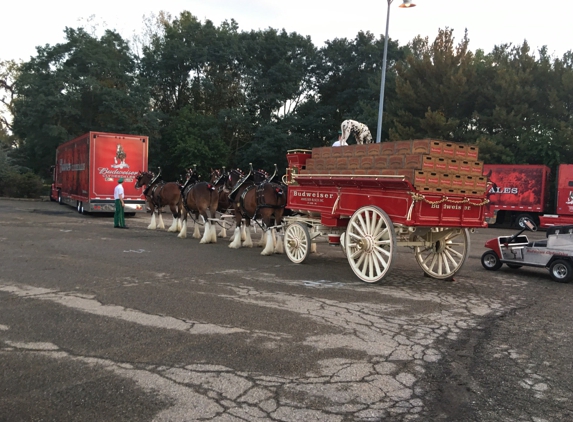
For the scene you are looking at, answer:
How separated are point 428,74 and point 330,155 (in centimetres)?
2274

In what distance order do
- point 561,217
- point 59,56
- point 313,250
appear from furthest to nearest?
point 59,56 → point 561,217 → point 313,250

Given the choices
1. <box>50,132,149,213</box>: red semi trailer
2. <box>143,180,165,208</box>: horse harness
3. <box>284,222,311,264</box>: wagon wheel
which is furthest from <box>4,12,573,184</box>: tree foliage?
<box>284,222,311,264</box>: wagon wheel

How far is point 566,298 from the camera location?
301 inches

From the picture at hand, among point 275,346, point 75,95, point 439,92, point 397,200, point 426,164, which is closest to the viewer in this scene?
point 275,346

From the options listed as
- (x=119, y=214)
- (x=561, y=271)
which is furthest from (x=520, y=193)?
(x=119, y=214)

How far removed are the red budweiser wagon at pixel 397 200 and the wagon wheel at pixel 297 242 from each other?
0.54 metres

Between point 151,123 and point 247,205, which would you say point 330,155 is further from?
point 151,123

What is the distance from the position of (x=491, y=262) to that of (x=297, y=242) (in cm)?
395

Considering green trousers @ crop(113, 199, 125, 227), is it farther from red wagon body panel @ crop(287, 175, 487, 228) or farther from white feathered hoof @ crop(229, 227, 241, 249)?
red wagon body panel @ crop(287, 175, 487, 228)

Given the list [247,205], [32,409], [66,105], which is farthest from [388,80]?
[32,409]

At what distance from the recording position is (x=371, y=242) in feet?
26.2

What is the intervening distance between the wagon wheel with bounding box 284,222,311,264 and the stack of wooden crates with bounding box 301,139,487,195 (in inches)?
71.4

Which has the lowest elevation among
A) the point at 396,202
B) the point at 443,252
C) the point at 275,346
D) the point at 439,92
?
the point at 275,346

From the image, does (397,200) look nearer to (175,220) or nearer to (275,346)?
(275,346)
